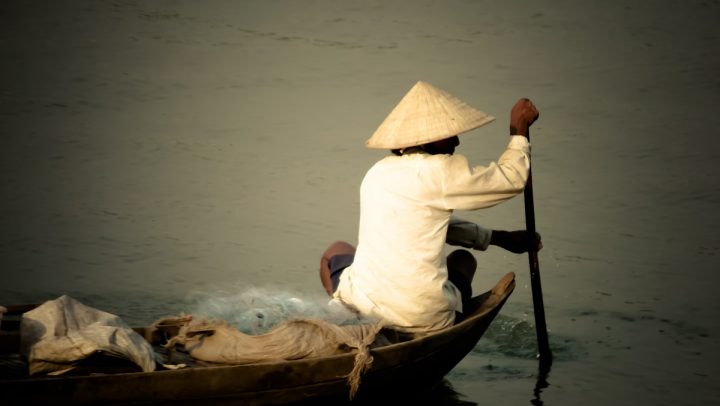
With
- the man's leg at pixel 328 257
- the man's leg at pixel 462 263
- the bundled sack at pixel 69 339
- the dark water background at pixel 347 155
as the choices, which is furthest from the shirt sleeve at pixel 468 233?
the bundled sack at pixel 69 339

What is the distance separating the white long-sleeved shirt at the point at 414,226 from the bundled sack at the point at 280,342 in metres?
0.29

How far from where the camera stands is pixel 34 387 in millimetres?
2939

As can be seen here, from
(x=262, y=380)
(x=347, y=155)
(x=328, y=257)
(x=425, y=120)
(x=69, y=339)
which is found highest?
(x=425, y=120)

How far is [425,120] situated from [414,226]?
0.38 metres

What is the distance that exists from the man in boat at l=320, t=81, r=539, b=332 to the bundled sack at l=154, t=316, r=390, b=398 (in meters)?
0.31

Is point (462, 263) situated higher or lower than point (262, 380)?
higher

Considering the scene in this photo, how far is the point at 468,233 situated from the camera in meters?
4.12

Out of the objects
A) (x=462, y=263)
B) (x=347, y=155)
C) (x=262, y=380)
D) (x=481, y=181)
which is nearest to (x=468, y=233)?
(x=462, y=263)

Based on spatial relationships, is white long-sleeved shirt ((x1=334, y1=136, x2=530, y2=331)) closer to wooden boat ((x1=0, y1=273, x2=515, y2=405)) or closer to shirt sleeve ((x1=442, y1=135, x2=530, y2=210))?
shirt sleeve ((x1=442, y1=135, x2=530, y2=210))

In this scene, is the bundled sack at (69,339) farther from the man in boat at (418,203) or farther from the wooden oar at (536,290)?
the wooden oar at (536,290)

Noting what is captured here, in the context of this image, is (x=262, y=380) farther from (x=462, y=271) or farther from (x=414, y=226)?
(x=462, y=271)

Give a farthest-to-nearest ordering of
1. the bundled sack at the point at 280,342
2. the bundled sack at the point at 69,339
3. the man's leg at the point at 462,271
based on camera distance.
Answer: the man's leg at the point at 462,271
the bundled sack at the point at 280,342
the bundled sack at the point at 69,339

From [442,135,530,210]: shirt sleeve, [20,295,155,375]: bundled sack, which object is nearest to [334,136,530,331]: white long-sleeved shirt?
[442,135,530,210]: shirt sleeve

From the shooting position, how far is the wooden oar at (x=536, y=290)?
442cm
